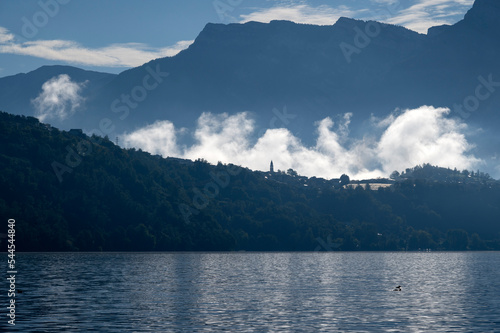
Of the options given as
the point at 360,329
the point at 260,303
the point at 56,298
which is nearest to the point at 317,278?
the point at 260,303

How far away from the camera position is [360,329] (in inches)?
2948

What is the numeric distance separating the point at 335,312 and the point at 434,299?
2812 centimetres

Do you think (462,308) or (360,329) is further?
(462,308)

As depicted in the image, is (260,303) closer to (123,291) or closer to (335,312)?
(335,312)

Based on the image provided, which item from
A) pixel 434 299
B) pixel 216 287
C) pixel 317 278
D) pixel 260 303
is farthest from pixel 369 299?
pixel 317 278

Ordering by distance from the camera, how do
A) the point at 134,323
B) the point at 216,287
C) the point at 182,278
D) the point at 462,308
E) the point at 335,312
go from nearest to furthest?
1. the point at 134,323
2. the point at 335,312
3. the point at 462,308
4. the point at 216,287
5. the point at 182,278

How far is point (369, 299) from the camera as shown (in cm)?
10862

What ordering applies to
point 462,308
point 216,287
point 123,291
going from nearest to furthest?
point 462,308
point 123,291
point 216,287

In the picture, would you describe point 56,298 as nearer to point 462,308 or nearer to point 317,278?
point 462,308

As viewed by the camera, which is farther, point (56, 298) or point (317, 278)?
point (317, 278)

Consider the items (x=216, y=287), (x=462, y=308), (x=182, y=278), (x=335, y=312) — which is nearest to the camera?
(x=335, y=312)

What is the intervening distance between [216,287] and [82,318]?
168 feet

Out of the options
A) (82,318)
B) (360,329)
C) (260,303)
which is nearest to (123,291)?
(260,303)

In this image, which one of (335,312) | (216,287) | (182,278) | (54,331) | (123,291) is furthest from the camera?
(182,278)
